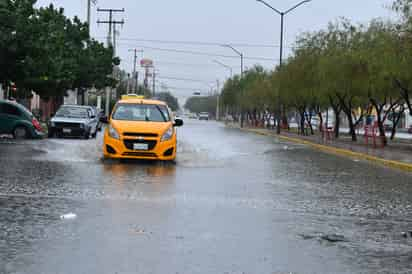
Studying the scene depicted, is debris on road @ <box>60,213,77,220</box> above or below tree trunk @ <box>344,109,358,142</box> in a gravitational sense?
below

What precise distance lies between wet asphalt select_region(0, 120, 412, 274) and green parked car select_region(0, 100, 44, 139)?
12839 millimetres

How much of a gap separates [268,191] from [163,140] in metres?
6.15

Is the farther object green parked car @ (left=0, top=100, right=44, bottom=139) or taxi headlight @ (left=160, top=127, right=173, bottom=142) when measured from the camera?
green parked car @ (left=0, top=100, right=44, bottom=139)

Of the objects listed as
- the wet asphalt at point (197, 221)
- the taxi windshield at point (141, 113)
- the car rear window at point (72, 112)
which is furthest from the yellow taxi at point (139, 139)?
the car rear window at point (72, 112)

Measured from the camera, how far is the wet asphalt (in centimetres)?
737

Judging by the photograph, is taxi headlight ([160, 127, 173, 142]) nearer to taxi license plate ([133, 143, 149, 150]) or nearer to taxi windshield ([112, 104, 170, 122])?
taxi license plate ([133, 143, 149, 150])

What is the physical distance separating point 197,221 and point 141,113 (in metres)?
11.4

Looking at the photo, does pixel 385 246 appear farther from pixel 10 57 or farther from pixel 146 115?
pixel 10 57

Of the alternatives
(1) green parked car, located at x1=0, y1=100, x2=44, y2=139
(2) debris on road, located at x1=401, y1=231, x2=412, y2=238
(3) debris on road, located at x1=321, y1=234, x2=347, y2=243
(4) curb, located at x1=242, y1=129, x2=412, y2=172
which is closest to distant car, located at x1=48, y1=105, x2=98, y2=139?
(1) green parked car, located at x1=0, y1=100, x2=44, y2=139

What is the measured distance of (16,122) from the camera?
3091cm

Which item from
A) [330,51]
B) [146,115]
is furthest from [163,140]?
[330,51]

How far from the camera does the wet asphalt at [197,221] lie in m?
7.37

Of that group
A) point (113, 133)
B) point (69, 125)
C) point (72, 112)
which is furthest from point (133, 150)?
point (72, 112)

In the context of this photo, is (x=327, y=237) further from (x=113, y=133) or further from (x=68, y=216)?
(x=113, y=133)
